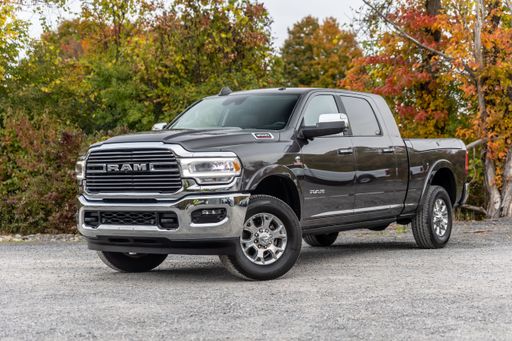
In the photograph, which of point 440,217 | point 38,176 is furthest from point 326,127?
point 38,176

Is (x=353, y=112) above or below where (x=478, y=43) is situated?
below

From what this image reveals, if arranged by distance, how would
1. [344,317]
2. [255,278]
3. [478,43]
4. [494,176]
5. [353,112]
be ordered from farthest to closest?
[494,176]
[478,43]
[353,112]
[255,278]
[344,317]

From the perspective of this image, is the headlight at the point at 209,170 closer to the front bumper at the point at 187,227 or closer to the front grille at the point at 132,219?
the front bumper at the point at 187,227

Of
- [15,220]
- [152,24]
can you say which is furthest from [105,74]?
[15,220]

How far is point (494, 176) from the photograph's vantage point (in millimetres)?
18812

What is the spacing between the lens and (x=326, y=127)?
9.04 m

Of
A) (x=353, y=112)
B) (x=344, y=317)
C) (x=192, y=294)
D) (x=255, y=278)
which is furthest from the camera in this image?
(x=353, y=112)

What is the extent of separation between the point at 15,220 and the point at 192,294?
30.6 ft

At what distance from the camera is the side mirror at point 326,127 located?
9008 mm

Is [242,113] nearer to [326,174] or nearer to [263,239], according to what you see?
[326,174]

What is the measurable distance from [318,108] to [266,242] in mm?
2049

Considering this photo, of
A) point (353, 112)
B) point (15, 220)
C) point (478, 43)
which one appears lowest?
point (15, 220)

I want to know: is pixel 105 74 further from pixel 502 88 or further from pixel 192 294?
pixel 192 294

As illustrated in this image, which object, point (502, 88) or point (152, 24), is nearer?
point (502, 88)
